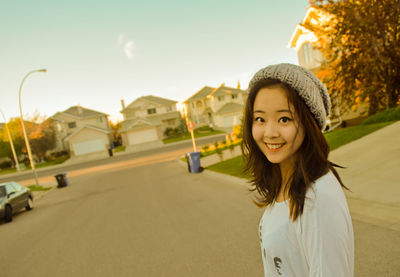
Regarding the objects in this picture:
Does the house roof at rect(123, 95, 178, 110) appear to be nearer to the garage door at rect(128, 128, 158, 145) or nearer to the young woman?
the garage door at rect(128, 128, 158, 145)

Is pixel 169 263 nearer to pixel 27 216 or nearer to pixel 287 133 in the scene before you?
pixel 287 133

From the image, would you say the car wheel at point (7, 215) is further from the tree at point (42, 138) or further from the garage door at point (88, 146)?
the tree at point (42, 138)

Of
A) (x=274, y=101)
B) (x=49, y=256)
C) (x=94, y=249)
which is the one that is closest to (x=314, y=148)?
(x=274, y=101)

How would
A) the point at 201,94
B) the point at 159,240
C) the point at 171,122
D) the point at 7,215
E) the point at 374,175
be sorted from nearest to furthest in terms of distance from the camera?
the point at 159,240 → the point at 374,175 → the point at 7,215 → the point at 171,122 → the point at 201,94

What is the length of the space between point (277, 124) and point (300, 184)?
0.33 m

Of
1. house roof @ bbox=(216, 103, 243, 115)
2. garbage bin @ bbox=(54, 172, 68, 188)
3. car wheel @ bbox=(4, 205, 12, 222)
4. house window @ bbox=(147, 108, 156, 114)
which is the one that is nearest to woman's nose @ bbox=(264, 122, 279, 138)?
car wheel @ bbox=(4, 205, 12, 222)

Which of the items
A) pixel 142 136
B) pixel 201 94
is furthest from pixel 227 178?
pixel 201 94

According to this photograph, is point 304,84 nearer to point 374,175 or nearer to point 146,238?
point 146,238

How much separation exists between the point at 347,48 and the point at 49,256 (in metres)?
15.1

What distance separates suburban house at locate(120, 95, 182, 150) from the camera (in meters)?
49.0

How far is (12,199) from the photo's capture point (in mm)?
10672

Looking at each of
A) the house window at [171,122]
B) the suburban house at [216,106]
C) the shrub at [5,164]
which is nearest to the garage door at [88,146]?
the shrub at [5,164]

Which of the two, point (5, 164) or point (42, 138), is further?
point (5, 164)

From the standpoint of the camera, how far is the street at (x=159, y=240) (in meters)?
4.13
